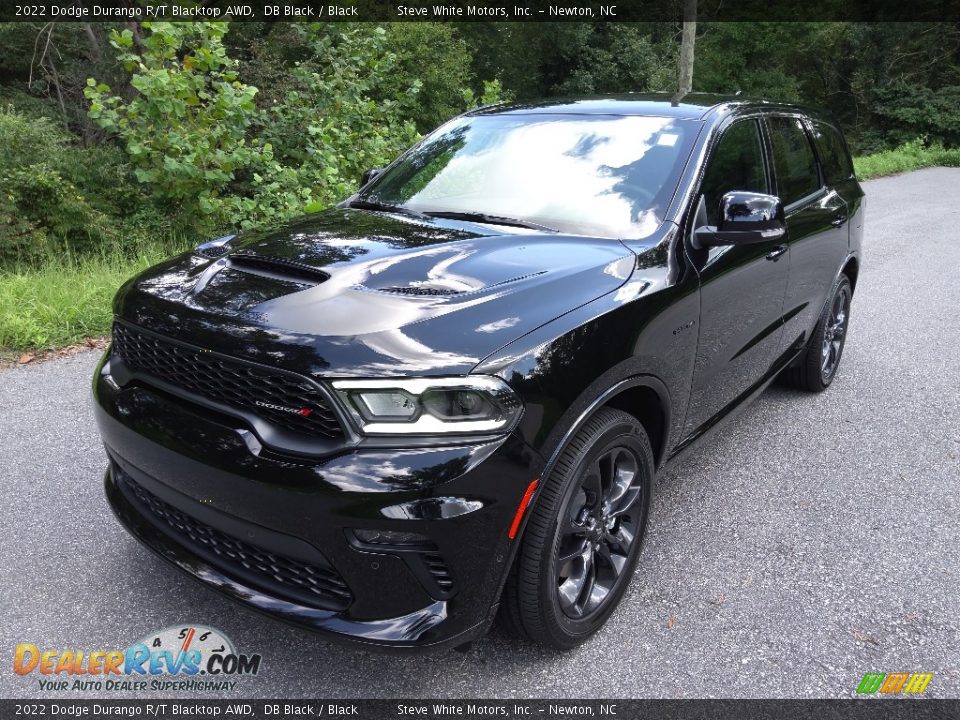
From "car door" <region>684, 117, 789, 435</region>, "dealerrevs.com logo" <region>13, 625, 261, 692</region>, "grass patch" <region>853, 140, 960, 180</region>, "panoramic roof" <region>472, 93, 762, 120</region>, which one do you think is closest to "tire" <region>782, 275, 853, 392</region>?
"car door" <region>684, 117, 789, 435</region>

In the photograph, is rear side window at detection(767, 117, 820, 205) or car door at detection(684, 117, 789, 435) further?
rear side window at detection(767, 117, 820, 205)

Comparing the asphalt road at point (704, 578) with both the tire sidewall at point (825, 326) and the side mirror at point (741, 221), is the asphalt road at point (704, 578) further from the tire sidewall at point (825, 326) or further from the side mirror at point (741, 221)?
the side mirror at point (741, 221)

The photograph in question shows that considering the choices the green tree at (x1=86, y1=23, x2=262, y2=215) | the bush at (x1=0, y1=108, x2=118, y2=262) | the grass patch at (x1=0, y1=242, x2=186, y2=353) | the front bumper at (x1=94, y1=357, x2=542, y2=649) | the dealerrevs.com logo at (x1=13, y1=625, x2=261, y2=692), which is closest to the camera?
the front bumper at (x1=94, y1=357, x2=542, y2=649)

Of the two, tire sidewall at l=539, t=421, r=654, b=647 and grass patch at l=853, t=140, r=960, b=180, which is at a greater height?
tire sidewall at l=539, t=421, r=654, b=647

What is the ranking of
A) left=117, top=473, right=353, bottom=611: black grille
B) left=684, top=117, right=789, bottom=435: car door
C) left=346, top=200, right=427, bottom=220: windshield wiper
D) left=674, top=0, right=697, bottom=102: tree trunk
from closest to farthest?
left=117, top=473, right=353, bottom=611: black grille, left=684, top=117, right=789, bottom=435: car door, left=346, top=200, right=427, bottom=220: windshield wiper, left=674, top=0, right=697, bottom=102: tree trunk

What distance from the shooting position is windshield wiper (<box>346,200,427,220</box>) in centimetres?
317

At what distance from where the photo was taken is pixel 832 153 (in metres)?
4.70

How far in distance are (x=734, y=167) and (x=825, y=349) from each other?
6.33 ft

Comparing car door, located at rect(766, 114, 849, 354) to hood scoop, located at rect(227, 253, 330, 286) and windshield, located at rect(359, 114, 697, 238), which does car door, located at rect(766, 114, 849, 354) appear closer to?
windshield, located at rect(359, 114, 697, 238)

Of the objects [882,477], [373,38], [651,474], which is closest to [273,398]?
[651,474]

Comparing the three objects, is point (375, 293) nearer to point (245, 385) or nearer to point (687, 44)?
point (245, 385)

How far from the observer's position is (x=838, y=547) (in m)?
3.08

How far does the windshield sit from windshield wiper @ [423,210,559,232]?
2 cm

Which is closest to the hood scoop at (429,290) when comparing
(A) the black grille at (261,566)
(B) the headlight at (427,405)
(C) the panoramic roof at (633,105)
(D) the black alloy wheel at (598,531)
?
(B) the headlight at (427,405)
